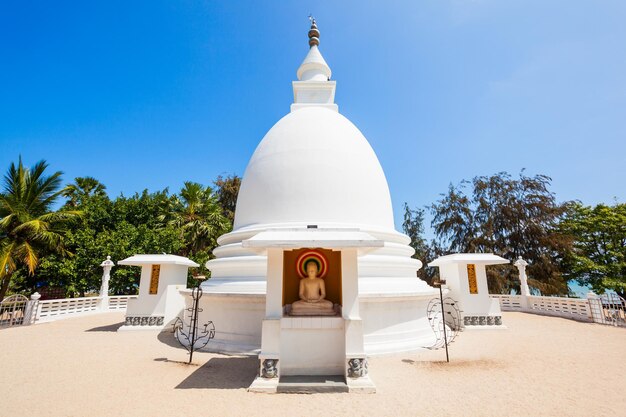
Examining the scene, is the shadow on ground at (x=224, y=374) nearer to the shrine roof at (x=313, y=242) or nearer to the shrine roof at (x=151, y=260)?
the shrine roof at (x=313, y=242)

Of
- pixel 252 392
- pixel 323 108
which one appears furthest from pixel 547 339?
pixel 323 108

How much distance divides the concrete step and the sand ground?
140 mm

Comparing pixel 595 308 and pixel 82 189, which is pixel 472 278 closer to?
pixel 595 308

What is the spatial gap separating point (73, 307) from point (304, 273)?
17.6 meters

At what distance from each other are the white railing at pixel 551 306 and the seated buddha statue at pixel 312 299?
1440cm

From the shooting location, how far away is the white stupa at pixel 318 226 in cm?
828

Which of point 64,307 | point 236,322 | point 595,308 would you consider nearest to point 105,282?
point 64,307

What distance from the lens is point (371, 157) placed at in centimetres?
1212

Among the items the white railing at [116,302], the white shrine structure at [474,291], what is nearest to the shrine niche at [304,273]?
the white shrine structure at [474,291]

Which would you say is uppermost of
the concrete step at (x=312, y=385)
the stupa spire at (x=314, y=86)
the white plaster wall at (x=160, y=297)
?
the stupa spire at (x=314, y=86)

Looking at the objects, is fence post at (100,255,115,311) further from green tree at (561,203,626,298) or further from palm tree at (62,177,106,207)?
green tree at (561,203,626,298)

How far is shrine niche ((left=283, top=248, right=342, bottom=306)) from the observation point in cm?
723

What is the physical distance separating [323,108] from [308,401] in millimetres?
11663

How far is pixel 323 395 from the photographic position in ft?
17.8
